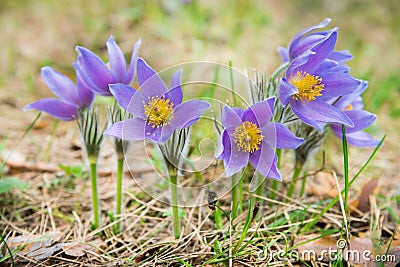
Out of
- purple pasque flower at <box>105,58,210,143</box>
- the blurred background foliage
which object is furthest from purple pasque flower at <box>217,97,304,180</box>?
the blurred background foliage

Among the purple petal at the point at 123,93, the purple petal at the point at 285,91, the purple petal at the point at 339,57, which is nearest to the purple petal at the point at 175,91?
the purple petal at the point at 123,93

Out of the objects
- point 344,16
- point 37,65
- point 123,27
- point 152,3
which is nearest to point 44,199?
point 37,65

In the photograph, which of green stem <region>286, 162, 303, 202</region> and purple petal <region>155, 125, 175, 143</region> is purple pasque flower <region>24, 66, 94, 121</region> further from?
green stem <region>286, 162, 303, 202</region>

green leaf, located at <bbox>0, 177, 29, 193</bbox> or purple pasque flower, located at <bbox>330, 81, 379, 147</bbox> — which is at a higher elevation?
purple pasque flower, located at <bbox>330, 81, 379, 147</bbox>

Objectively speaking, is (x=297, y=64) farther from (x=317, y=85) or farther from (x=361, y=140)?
(x=361, y=140)

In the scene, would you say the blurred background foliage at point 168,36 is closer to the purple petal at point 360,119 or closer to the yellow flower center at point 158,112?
the purple petal at point 360,119

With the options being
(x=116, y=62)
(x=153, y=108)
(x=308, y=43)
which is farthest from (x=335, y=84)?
(x=116, y=62)
